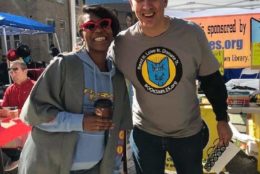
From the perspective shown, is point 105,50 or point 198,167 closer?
point 105,50

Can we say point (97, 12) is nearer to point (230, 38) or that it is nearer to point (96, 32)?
point (96, 32)

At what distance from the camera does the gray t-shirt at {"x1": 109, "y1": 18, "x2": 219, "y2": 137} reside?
86.8 inches

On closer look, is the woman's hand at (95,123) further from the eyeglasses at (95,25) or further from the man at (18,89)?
the man at (18,89)

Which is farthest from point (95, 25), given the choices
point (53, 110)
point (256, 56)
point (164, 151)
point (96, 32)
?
point (256, 56)

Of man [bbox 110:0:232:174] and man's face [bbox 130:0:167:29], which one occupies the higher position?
man's face [bbox 130:0:167:29]

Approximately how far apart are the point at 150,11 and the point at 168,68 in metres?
0.35

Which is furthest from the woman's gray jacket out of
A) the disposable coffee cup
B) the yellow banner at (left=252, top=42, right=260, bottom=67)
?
the yellow banner at (left=252, top=42, right=260, bottom=67)

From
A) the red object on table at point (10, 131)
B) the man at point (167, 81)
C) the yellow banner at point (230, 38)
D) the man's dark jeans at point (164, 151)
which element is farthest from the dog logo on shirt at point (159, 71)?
the yellow banner at point (230, 38)

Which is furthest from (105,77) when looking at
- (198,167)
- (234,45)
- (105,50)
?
(234,45)

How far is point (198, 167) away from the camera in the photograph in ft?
7.89

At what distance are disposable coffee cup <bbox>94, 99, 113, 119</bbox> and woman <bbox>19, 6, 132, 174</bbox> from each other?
0.09 feet

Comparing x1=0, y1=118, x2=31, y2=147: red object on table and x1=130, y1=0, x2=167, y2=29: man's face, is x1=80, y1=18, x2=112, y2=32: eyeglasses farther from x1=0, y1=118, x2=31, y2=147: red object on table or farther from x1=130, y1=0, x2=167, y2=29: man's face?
x1=0, y1=118, x2=31, y2=147: red object on table

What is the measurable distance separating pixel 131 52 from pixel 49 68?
1.96 ft

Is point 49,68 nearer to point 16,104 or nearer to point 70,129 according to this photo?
point 70,129
